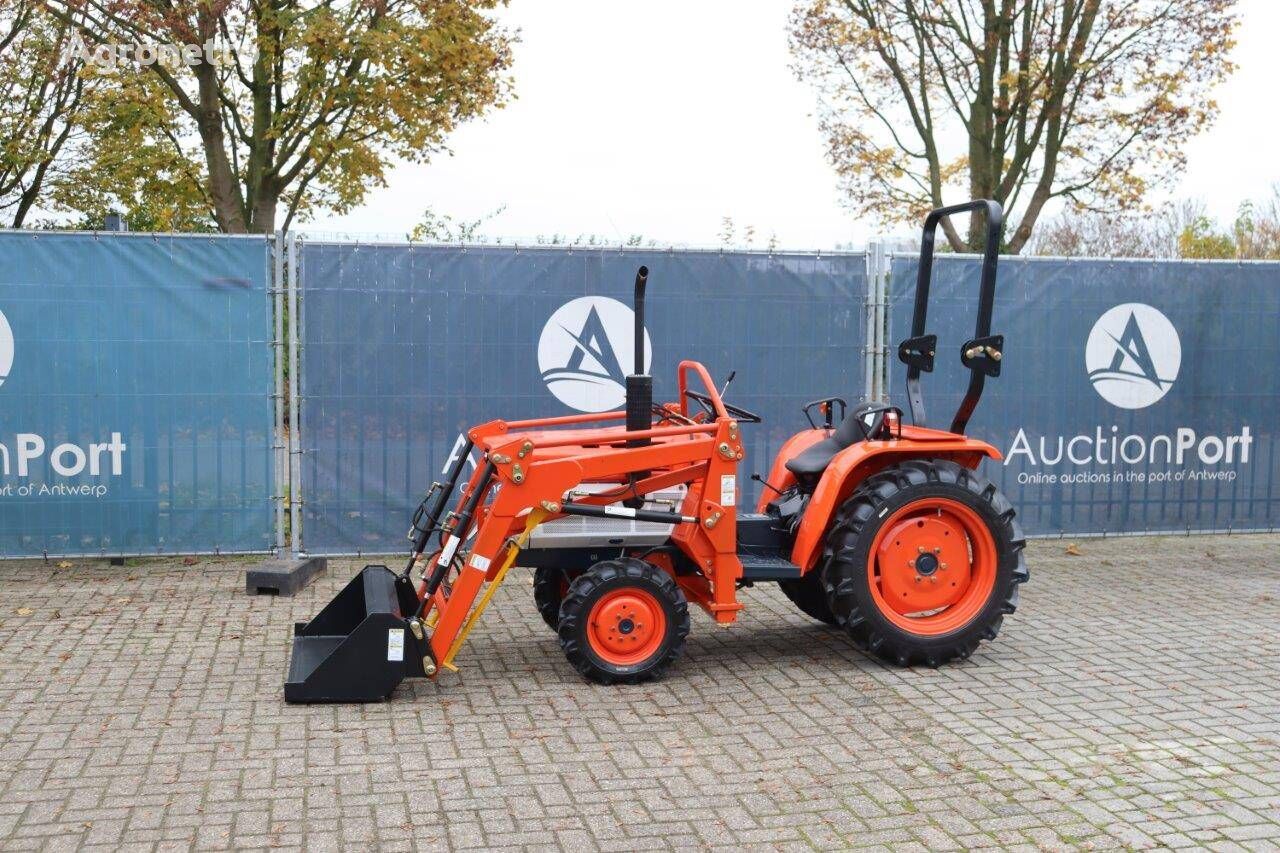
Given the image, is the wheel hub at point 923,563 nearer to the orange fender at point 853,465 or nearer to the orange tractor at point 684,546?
the orange tractor at point 684,546

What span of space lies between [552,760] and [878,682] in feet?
6.47

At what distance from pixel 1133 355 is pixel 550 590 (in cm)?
557

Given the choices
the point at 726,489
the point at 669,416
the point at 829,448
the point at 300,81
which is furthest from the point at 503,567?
the point at 300,81

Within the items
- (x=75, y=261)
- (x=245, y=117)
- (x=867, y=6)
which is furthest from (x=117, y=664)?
(x=867, y=6)

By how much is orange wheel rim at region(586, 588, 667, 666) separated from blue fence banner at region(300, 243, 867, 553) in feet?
11.0

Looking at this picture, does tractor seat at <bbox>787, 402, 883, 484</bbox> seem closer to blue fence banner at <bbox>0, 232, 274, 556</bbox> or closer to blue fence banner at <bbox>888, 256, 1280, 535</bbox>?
blue fence banner at <bbox>888, 256, 1280, 535</bbox>

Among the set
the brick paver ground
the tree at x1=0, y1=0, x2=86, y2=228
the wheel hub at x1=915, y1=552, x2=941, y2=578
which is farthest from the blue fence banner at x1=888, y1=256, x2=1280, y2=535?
the tree at x1=0, y1=0, x2=86, y2=228

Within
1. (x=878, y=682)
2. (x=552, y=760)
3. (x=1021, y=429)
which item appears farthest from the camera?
(x=1021, y=429)

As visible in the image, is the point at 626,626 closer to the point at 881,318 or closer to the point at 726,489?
the point at 726,489

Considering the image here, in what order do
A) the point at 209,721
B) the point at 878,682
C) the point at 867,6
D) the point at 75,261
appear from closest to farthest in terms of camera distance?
the point at 209,721 → the point at 878,682 → the point at 75,261 → the point at 867,6

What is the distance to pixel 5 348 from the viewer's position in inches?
362

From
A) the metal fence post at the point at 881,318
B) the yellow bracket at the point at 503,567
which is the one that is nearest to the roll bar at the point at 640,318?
the yellow bracket at the point at 503,567

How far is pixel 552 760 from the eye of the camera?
5.62 metres

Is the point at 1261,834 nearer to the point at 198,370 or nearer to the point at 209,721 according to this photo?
the point at 209,721
